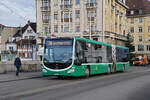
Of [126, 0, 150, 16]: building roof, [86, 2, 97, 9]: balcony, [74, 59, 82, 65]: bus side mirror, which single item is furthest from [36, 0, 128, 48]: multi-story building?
→ [74, 59, 82, 65]: bus side mirror

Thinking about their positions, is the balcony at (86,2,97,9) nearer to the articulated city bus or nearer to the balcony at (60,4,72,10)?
the balcony at (60,4,72,10)

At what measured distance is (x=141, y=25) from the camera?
83375 millimetres

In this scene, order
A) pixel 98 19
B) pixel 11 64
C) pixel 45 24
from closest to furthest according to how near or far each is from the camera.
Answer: pixel 11 64, pixel 98 19, pixel 45 24

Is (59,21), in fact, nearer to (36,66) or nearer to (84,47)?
(36,66)

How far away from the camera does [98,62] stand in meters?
22.7

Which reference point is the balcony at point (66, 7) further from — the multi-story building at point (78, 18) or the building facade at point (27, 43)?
the building facade at point (27, 43)

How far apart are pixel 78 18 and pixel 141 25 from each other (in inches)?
1230

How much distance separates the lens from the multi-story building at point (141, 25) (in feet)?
271

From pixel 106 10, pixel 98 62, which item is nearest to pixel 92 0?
pixel 106 10

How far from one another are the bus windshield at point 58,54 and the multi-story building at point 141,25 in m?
66.2

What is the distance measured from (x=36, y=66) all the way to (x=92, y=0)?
107 feet

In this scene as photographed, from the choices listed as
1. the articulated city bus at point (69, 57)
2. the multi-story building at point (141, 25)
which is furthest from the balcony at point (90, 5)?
the articulated city bus at point (69, 57)

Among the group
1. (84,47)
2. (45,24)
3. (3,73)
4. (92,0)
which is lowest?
(3,73)

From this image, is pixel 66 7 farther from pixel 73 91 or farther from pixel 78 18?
pixel 73 91
